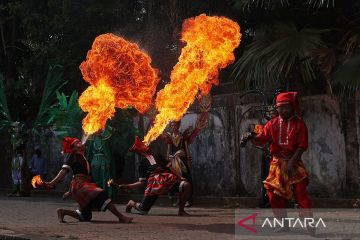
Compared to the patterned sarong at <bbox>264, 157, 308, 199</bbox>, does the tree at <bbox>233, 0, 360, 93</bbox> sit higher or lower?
higher

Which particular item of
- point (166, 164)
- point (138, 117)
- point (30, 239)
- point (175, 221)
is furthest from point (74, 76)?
point (30, 239)

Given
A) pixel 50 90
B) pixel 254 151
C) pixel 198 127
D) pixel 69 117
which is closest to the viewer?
pixel 198 127

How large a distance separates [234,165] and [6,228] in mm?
6642

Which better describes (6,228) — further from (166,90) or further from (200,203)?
(200,203)

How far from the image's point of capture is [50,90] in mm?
17375

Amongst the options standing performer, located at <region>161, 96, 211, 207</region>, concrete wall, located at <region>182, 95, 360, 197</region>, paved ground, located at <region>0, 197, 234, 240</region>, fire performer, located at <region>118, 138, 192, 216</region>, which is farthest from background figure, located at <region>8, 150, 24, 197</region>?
fire performer, located at <region>118, 138, 192, 216</region>

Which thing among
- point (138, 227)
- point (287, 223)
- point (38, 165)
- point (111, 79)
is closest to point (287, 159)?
point (287, 223)

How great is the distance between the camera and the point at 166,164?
10.8 metres

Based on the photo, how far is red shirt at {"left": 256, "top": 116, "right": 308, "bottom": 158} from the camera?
7160mm

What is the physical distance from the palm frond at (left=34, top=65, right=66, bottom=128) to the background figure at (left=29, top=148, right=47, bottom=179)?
107 centimetres

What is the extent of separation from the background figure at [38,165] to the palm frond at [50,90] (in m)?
1.07

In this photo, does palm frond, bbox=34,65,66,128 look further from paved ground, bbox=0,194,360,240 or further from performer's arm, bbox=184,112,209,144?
performer's arm, bbox=184,112,209,144

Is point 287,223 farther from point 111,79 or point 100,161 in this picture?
point 100,161

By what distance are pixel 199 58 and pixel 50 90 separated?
8718 millimetres
